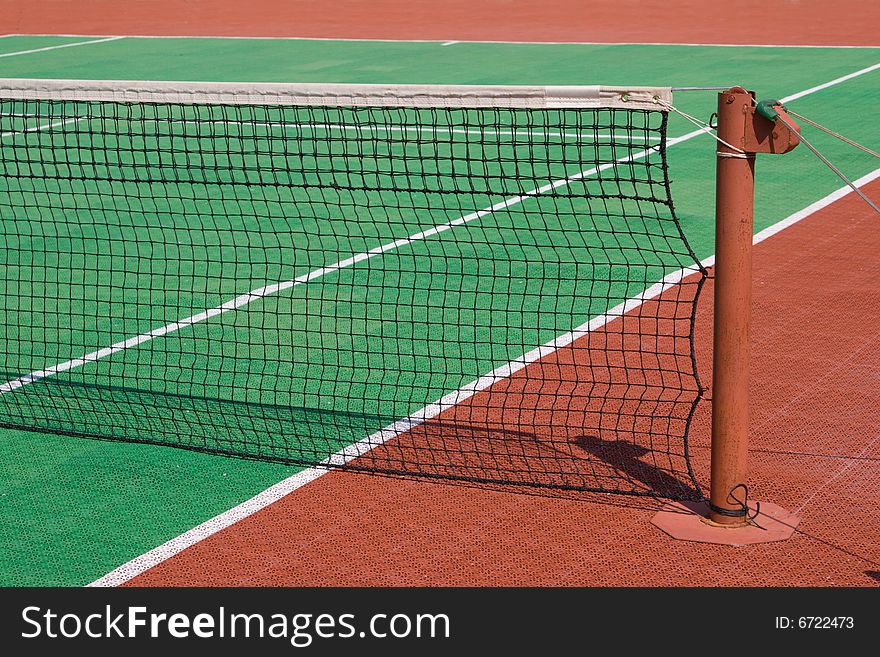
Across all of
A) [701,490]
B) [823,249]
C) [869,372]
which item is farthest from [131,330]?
[823,249]

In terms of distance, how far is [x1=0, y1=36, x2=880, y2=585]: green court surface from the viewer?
6828 mm

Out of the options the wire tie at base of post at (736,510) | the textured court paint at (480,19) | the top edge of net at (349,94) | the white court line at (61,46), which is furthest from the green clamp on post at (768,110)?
the white court line at (61,46)

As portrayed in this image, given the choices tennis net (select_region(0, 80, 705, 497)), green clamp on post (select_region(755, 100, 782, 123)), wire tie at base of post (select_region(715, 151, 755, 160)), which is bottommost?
tennis net (select_region(0, 80, 705, 497))

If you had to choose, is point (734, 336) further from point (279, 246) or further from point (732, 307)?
point (279, 246)

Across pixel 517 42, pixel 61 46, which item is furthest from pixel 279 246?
pixel 61 46

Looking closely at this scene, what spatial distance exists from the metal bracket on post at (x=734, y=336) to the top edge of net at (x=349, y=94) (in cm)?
47

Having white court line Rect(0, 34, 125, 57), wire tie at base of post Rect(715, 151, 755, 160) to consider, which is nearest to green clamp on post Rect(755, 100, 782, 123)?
wire tie at base of post Rect(715, 151, 755, 160)

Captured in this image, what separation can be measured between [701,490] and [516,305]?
3708 millimetres

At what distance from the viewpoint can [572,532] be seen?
650 centimetres

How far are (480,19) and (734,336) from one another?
93.1 ft

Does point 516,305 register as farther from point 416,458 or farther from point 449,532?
point 449,532

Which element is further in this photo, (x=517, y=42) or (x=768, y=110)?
(x=517, y=42)

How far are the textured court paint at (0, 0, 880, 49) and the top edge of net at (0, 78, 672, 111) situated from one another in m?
21.5

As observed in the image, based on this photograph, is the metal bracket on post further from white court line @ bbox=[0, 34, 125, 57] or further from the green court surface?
white court line @ bbox=[0, 34, 125, 57]
